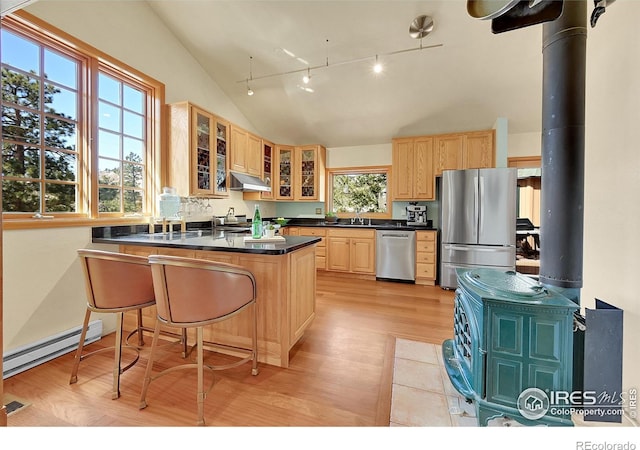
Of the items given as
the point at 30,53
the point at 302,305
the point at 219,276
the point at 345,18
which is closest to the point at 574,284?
the point at 302,305

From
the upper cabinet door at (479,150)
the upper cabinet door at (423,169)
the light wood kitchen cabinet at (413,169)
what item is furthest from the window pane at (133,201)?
the upper cabinet door at (479,150)

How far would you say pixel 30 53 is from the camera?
2.08m

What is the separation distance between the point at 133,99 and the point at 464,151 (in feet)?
14.8

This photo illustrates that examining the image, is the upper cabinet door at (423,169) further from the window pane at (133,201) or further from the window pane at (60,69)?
the window pane at (60,69)

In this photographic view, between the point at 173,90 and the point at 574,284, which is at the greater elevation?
the point at 173,90

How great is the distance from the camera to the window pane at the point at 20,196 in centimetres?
195

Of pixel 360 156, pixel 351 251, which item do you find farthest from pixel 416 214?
pixel 360 156

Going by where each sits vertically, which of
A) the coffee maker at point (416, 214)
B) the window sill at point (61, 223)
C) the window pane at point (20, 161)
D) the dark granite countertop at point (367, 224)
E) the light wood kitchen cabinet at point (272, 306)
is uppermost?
the window pane at point (20, 161)

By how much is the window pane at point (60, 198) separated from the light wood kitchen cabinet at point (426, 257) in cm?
423

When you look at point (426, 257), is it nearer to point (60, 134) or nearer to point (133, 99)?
point (133, 99)

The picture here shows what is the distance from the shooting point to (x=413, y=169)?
4523 millimetres

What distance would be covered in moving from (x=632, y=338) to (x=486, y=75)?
129 inches

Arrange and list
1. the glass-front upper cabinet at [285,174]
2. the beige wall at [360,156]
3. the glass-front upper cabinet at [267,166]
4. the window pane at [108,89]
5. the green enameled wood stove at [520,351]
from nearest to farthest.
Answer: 1. the green enameled wood stove at [520,351]
2. the window pane at [108,89]
3. the glass-front upper cabinet at [267,166]
4. the beige wall at [360,156]
5. the glass-front upper cabinet at [285,174]
